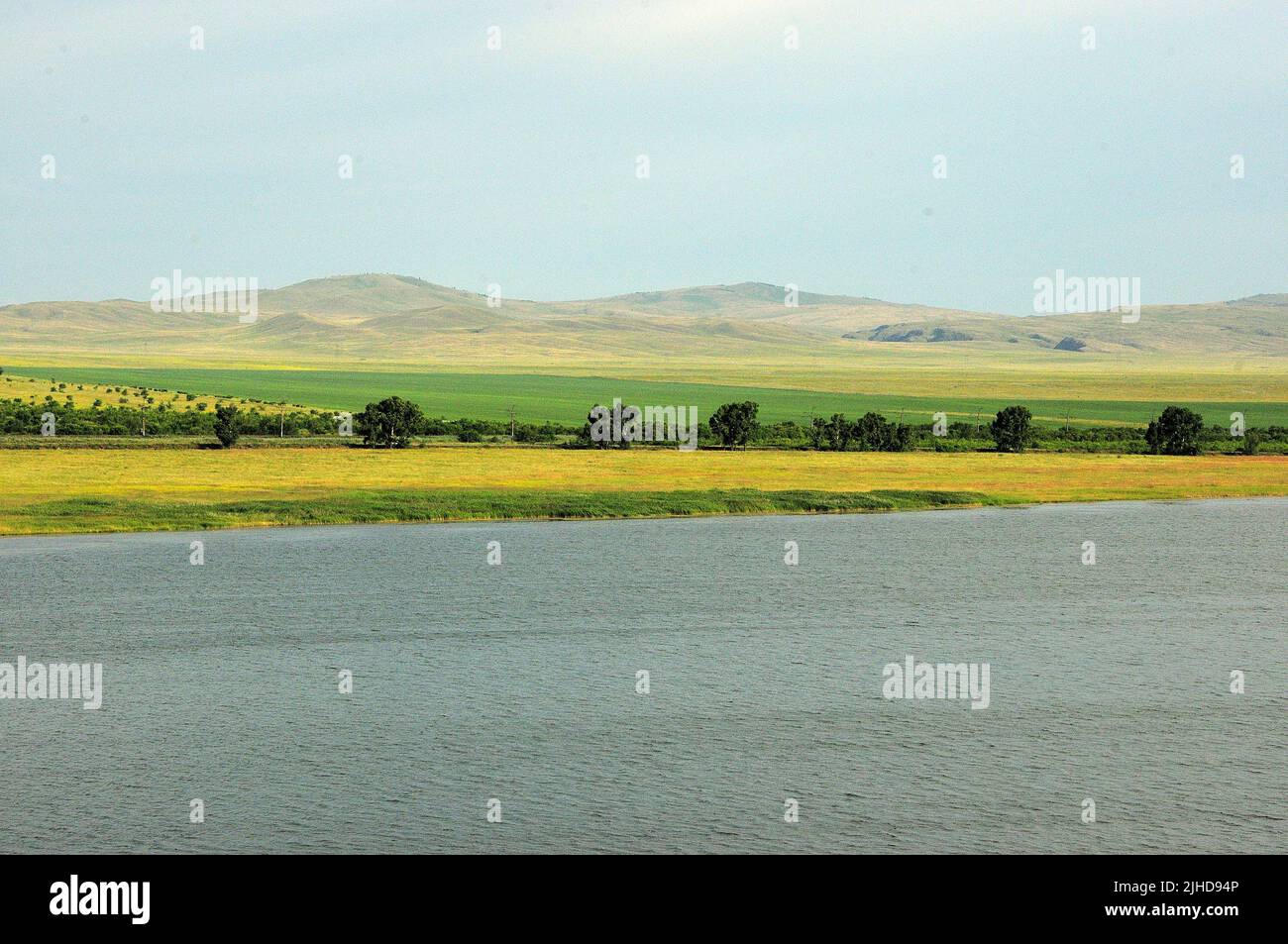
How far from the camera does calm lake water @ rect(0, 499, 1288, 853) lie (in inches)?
921

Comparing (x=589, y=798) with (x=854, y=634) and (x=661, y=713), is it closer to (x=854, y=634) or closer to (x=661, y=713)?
(x=661, y=713)

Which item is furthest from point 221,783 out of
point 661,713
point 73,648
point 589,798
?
point 73,648

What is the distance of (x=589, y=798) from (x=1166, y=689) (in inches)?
589

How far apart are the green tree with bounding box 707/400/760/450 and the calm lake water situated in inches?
2018

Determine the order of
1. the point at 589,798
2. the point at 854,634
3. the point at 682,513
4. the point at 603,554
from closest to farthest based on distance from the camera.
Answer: the point at 589,798
the point at 854,634
the point at 603,554
the point at 682,513

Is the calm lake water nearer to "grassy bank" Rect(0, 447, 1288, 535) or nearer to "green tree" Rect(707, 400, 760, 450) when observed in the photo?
"grassy bank" Rect(0, 447, 1288, 535)

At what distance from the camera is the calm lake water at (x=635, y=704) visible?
76.7 feet

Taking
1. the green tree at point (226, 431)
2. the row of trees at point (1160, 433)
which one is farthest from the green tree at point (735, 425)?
the green tree at point (226, 431)

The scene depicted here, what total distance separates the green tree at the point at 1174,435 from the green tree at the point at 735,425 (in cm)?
2924

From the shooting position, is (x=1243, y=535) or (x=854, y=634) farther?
(x=1243, y=535)

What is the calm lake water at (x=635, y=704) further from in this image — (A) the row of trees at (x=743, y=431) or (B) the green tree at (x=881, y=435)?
(B) the green tree at (x=881, y=435)

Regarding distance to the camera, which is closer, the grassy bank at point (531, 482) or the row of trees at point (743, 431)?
the grassy bank at point (531, 482)

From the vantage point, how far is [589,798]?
2447cm
